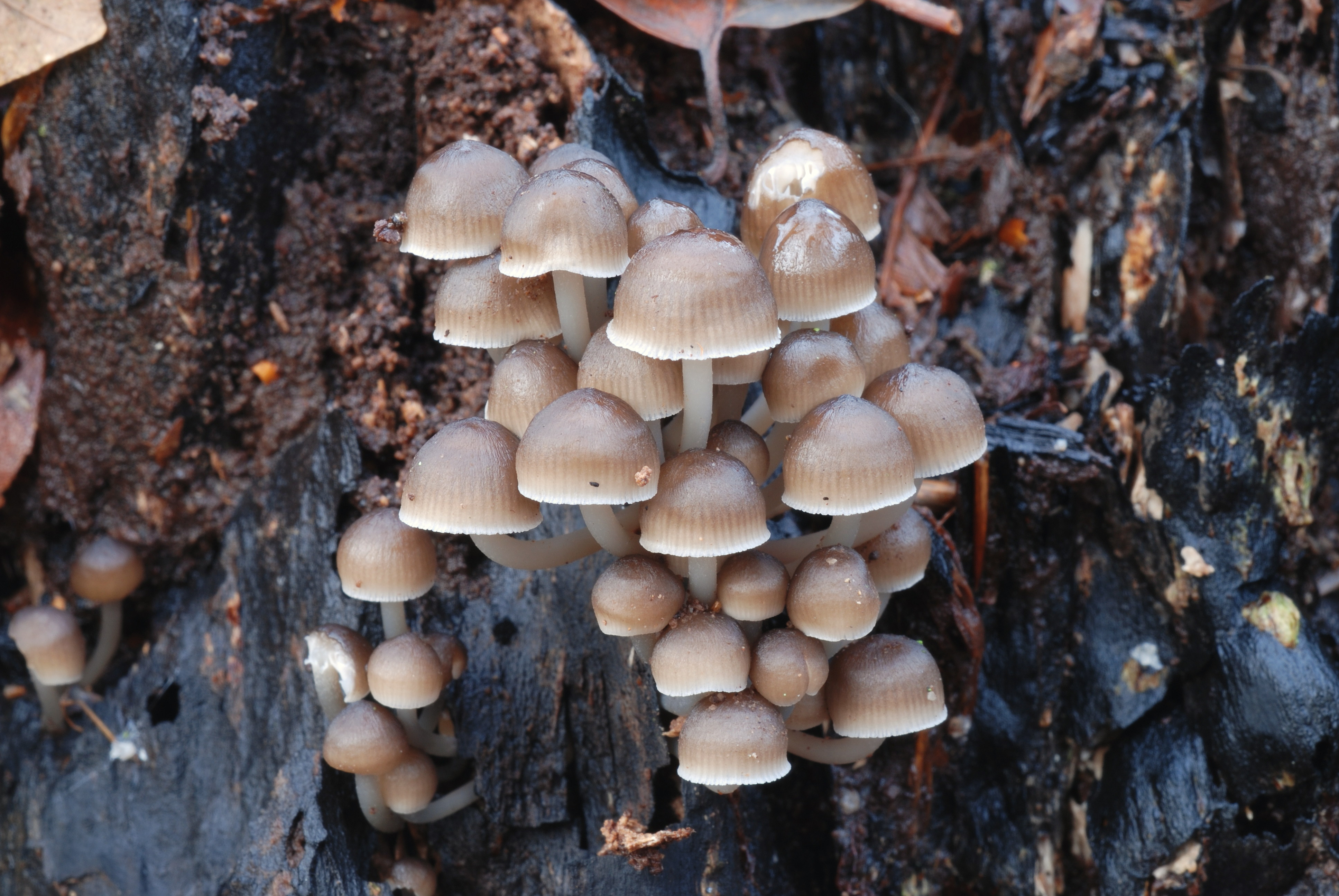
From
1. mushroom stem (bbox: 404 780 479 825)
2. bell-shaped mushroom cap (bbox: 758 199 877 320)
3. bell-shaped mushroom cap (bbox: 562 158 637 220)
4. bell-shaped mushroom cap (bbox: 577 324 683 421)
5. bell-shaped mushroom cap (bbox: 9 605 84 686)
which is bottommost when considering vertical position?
bell-shaped mushroom cap (bbox: 9 605 84 686)

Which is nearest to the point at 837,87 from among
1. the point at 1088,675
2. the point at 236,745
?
the point at 1088,675

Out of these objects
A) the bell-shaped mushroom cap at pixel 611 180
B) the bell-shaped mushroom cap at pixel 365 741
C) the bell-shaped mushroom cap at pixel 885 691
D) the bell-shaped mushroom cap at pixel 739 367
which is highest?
the bell-shaped mushroom cap at pixel 611 180

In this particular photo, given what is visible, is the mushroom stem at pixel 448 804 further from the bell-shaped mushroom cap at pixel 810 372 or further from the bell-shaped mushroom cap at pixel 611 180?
the bell-shaped mushroom cap at pixel 611 180

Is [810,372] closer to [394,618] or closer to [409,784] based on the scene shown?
[394,618]

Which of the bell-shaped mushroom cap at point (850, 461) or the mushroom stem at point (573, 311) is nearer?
the bell-shaped mushroom cap at point (850, 461)

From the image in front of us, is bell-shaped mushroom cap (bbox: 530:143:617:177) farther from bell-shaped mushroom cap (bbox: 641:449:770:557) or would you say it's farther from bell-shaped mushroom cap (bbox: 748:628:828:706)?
bell-shaped mushroom cap (bbox: 748:628:828:706)

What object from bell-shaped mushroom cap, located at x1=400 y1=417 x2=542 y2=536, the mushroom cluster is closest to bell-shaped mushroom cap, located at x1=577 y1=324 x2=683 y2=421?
the mushroom cluster

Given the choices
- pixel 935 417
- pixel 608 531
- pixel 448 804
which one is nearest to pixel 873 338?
pixel 935 417

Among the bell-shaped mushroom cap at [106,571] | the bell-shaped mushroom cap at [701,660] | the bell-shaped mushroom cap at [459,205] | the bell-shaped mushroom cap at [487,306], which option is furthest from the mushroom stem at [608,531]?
the bell-shaped mushroom cap at [106,571]
